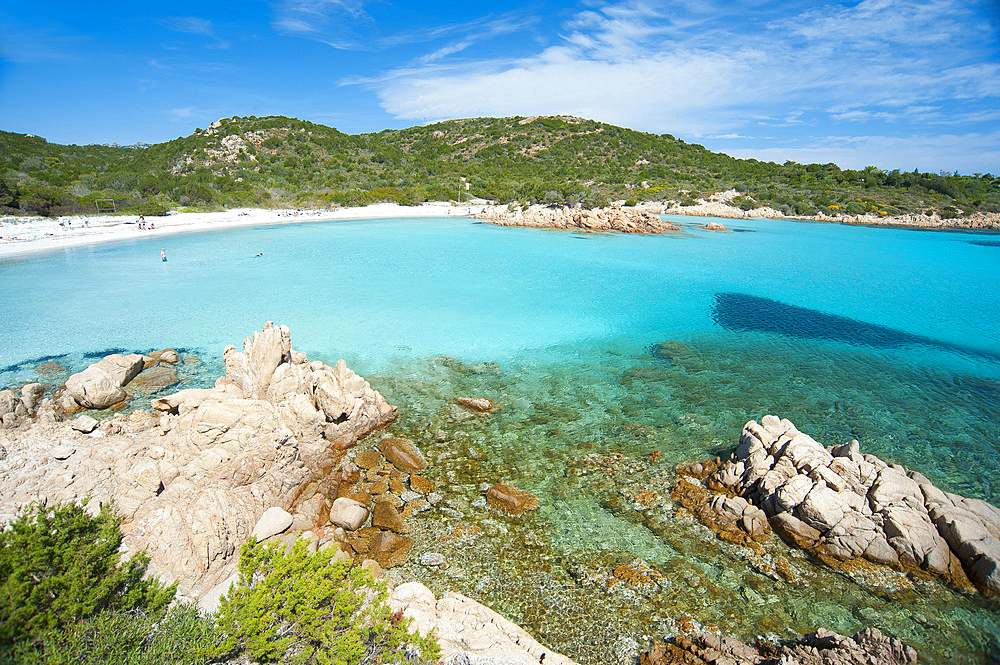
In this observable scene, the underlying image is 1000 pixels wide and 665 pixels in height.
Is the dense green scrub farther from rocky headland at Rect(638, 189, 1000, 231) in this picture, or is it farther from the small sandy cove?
rocky headland at Rect(638, 189, 1000, 231)

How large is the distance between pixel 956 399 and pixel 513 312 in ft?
43.7

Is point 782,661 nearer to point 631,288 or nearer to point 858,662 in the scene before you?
point 858,662

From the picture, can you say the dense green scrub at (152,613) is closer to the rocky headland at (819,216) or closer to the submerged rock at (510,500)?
the submerged rock at (510,500)

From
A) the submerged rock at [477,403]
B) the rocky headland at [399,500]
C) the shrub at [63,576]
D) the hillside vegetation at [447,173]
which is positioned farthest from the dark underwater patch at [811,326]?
the hillside vegetation at [447,173]

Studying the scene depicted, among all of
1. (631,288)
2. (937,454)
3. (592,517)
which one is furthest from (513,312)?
(937,454)

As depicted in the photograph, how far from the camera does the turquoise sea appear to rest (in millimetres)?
5832

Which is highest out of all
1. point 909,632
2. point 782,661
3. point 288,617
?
point 288,617

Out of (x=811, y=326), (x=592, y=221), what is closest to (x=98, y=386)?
(x=811, y=326)

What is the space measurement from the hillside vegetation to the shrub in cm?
4881

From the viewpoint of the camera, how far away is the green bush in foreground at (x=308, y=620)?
361 centimetres

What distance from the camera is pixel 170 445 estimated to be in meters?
7.55

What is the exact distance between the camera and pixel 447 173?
7556cm

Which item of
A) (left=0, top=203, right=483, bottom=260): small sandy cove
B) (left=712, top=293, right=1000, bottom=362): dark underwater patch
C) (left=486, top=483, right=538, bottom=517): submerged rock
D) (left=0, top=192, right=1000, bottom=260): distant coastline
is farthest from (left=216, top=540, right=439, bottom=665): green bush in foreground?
(left=0, top=203, right=483, bottom=260): small sandy cove

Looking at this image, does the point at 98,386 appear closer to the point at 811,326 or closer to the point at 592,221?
the point at 811,326
